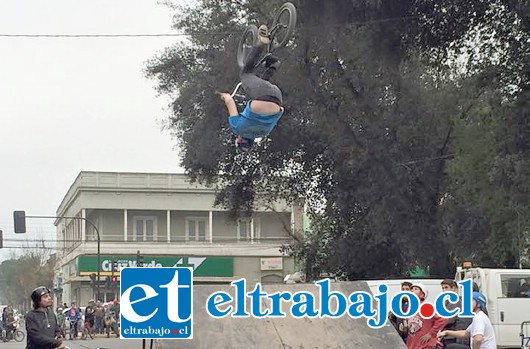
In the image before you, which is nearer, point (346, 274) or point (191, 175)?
point (191, 175)

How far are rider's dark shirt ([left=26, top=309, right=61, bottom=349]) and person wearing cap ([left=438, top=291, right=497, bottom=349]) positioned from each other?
4632 mm

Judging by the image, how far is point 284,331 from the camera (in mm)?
11219

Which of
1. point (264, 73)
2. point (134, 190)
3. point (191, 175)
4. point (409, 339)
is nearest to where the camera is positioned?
point (409, 339)

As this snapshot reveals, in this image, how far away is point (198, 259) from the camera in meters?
65.2

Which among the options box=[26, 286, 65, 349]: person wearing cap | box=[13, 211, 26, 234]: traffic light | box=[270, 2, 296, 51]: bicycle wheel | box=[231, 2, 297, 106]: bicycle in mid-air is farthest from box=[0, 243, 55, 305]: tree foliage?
box=[26, 286, 65, 349]: person wearing cap

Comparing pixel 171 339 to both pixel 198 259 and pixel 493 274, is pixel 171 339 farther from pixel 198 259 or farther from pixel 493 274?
pixel 198 259

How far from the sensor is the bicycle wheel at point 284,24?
11.7 metres

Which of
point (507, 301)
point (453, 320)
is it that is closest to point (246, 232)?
point (507, 301)

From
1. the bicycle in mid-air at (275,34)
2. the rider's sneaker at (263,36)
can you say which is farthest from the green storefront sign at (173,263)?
the rider's sneaker at (263,36)

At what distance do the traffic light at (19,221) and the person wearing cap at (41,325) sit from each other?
2988cm

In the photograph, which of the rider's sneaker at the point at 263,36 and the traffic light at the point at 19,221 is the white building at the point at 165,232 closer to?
the traffic light at the point at 19,221

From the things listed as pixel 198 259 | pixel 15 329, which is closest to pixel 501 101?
pixel 15 329

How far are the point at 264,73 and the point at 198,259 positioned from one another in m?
53.7

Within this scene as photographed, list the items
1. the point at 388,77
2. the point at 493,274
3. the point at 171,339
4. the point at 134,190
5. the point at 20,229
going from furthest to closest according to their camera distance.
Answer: the point at 134,190, the point at 20,229, the point at 388,77, the point at 493,274, the point at 171,339
